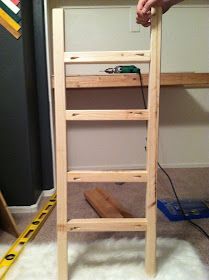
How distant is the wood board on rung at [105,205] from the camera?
1.31 meters

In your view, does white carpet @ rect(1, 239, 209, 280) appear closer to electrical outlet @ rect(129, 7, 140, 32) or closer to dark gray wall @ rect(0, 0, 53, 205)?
dark gray wall @ rect(0, 0, 53, 205)

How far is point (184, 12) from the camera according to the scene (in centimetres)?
190

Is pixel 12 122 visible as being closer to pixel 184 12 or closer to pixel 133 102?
pixel 133 102

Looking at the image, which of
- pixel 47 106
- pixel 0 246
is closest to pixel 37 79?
pixel 47 106

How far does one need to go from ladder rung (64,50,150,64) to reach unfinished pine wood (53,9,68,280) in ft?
0.11

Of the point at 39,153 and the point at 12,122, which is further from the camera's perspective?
the point at 39,153

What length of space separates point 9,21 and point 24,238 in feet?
3.09

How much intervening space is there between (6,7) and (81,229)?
1.02m

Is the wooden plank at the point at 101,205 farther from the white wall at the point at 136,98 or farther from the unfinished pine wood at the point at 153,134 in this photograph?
the white wall at the point at 136,98

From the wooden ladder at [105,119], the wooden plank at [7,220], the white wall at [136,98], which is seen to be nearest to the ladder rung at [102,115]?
the wooden ladder at [105,119]

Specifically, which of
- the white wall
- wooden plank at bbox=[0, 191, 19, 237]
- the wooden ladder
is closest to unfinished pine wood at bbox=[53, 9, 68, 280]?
the wooden ladder

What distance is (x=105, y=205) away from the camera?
1.40 metres

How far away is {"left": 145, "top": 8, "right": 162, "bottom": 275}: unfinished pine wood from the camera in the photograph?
0.87 m

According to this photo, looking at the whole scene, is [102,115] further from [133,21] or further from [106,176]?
[133,21]
